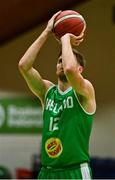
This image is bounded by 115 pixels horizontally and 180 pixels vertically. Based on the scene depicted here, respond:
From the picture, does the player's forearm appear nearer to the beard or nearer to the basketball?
the basketball

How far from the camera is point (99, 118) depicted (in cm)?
821

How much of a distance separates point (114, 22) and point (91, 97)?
5.59 m

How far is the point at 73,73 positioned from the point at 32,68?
418 millimetres

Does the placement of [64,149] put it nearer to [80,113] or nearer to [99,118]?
[80,113]

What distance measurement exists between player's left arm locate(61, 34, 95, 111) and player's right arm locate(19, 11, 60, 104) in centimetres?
17

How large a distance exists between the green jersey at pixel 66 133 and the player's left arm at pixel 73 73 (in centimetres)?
→ 7

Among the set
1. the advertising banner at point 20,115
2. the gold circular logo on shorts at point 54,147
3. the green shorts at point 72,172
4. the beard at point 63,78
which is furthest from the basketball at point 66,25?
the advertising banner at point 20,115

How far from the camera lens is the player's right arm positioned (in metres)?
2.86

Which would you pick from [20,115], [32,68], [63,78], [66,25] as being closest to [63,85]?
[63,78]

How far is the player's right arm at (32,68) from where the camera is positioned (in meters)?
2.86

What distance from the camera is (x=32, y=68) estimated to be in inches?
115

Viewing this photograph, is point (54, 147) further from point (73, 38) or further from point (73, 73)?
point (73, 38)

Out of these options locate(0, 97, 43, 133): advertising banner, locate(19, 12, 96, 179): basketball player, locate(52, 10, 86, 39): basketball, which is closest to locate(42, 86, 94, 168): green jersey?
locate(19, 12, 96, 179): basketball player

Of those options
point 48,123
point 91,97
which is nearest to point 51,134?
point 48,123
